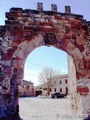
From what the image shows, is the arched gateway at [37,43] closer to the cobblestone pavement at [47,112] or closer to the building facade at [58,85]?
the cobblestone pavement at [47,112]

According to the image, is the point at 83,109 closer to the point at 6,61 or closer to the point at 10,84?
the point at 10,84

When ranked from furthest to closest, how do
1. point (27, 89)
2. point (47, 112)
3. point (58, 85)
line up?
point (58, 85) < point (27, 89) < point (47, 112)

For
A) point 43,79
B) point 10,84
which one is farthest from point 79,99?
point 43,79

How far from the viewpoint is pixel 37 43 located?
6766mm

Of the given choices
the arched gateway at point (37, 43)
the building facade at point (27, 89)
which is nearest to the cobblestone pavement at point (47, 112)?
the arched gateway at point (37, 43)

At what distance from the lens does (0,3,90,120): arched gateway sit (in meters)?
6.35

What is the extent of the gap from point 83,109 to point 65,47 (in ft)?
7.79

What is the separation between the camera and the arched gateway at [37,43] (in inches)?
250

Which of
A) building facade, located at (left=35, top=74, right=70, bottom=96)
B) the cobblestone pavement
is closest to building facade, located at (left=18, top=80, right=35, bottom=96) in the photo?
building facade, located at (left=35, top=74, right=70, bottom=96)

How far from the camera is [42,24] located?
6.96 meters

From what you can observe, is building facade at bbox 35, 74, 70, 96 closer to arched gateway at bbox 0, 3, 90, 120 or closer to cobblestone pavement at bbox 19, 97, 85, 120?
cobblestone pavement at bbox 19, 97, 85, 120

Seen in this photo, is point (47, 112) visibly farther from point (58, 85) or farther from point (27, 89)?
point (58, 85)

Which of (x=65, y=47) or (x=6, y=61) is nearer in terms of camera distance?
(x=6, y=61)

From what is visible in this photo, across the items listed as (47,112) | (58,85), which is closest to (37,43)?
(47,112)
